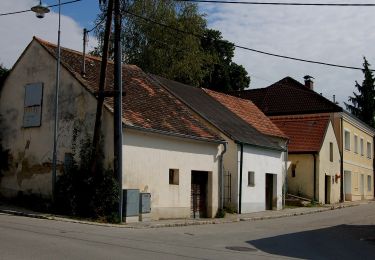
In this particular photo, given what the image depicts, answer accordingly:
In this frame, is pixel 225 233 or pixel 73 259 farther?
pixel 225 233

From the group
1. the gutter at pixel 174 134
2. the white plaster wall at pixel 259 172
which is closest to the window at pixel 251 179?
the white plaster wall at pixel 259 172

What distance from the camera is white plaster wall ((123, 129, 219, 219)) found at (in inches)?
789

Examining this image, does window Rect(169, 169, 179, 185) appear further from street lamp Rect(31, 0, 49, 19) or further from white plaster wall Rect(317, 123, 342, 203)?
white plaster wall Rect(317, 123, 342, 203)

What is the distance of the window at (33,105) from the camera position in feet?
74.1

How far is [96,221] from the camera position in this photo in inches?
725

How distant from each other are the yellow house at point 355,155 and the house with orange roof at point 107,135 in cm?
1988

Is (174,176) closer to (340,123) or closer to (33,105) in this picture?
(33,105)

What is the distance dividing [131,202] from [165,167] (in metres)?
2.77

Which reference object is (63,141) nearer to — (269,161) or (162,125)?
(162,125)

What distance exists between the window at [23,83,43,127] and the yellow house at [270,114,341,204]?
62.8 ft

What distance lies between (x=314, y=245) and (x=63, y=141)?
1090cm

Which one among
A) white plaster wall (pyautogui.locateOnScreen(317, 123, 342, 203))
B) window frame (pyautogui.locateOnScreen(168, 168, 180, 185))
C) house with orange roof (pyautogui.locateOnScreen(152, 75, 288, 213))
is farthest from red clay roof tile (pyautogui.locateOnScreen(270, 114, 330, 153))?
window frame (pyautogui.locateOnScreen(168, 168, 180, 185))

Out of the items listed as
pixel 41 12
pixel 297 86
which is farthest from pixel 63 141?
pixel 297 86

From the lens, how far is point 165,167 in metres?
21.5
